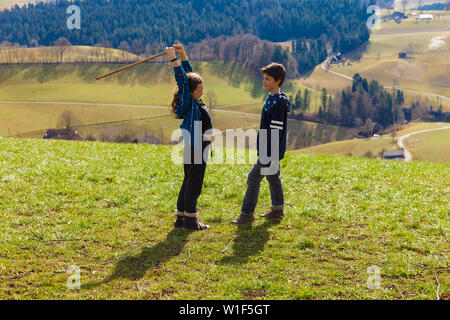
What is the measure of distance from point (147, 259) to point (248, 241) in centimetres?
252

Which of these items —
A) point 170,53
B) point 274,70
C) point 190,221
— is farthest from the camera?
point 190,221

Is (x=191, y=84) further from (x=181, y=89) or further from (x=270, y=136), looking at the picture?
(x=270, y=136)

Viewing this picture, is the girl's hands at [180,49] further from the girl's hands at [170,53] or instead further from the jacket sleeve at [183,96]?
the jacket sleeve at [183,96]

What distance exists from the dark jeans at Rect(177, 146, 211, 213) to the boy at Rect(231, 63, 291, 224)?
4.71ft

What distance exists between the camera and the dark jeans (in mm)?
10045

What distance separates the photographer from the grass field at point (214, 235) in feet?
25.5

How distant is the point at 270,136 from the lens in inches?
407

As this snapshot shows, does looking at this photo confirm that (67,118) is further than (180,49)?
Yes

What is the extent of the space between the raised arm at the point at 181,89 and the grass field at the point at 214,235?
10.3ft

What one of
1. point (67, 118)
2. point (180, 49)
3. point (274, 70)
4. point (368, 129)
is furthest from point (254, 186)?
point (368, 129)

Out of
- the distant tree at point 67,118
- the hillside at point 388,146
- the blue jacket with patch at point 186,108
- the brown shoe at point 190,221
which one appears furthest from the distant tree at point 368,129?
the blue jacket with patch at point 186,108

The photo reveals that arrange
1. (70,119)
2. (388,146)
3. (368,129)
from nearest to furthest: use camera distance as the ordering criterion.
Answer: (388,146)
(70,119)
(368,129)

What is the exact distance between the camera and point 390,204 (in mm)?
12531
